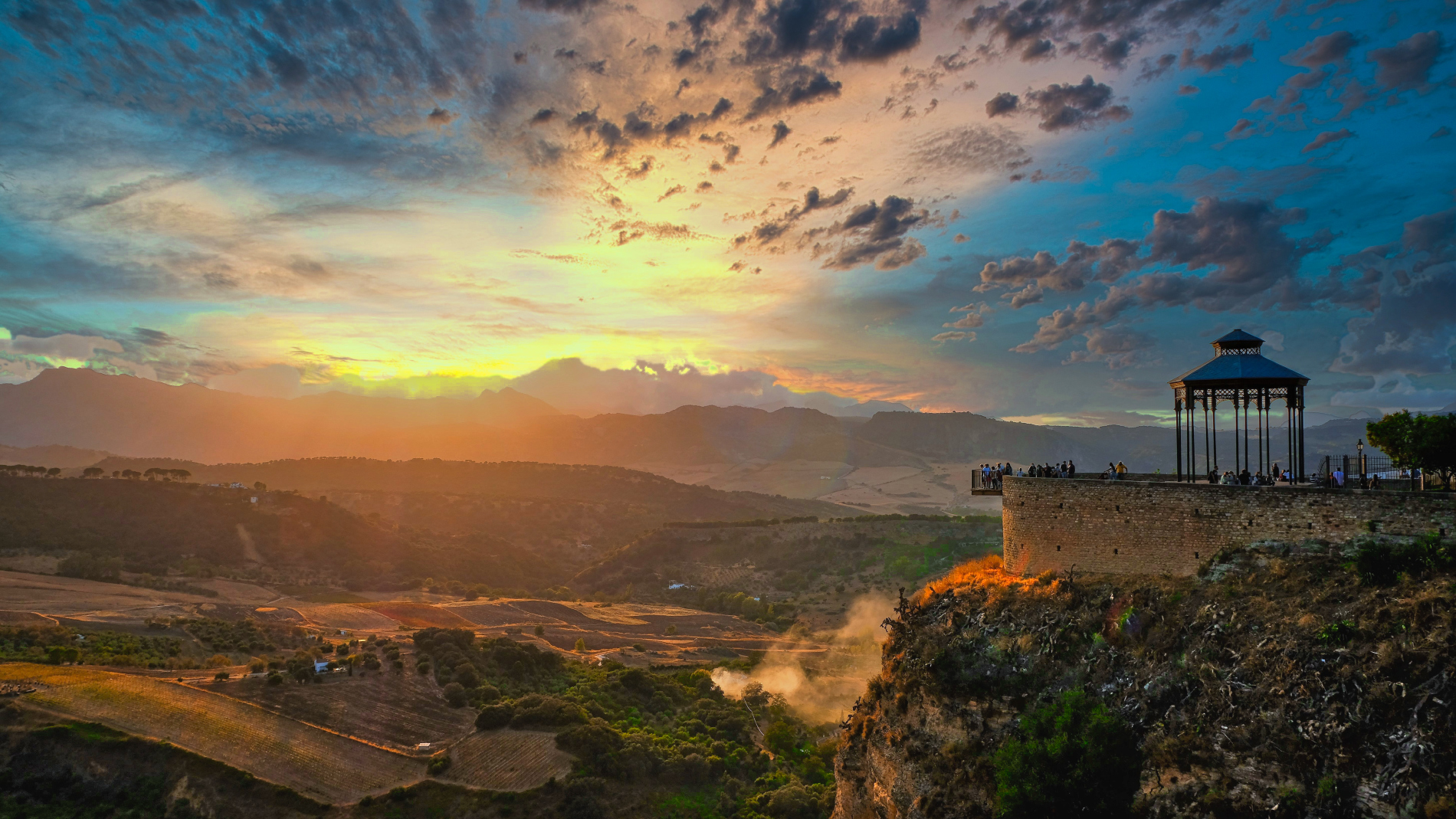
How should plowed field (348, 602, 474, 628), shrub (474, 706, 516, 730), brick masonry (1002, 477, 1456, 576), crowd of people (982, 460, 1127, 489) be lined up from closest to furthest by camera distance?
brick masonry (1002, 477, 1456, 576) < crowd of people (982, 460, 1127, 489) < shrub (474, 706, 516, 730) < plowed field (348, 602, 474, 628)

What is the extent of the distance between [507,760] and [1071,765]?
2707 centimetres

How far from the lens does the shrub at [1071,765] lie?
50.3ft

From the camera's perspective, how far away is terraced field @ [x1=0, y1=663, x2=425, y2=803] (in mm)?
29641

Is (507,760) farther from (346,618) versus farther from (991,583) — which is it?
(346,618)

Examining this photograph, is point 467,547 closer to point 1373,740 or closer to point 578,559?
point 578,559

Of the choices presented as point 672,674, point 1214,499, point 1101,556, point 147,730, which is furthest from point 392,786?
point 1214,499

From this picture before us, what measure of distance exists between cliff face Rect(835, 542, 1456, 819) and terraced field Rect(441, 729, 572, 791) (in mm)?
17078

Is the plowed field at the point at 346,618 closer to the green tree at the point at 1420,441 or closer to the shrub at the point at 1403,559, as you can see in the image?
the shrub at the point at 1403,559

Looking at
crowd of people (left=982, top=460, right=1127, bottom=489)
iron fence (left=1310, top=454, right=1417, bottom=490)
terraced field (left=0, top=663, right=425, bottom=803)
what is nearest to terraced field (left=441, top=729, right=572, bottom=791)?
terraced field (left=0, top=663, right=425, bottom=803)

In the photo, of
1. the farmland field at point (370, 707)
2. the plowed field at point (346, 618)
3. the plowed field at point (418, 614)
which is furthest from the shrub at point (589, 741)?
the plowed field at point (418, 614)

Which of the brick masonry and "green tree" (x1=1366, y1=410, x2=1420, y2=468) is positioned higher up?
"green tree" (x1=1366, y1=410, x2=1420, y2=468)

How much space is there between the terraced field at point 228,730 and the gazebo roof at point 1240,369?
34.0 m

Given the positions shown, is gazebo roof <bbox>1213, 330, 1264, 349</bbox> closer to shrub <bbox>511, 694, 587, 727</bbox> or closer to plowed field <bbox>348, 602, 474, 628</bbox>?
shrub <bbox>511, 694, 587, 727</bbox>

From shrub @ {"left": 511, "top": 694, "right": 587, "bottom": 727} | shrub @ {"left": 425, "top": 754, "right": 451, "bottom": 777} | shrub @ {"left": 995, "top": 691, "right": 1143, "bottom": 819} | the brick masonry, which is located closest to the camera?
shrub @ {"left": 995, "top": 691, "right": 1143, "bottom": 819}
